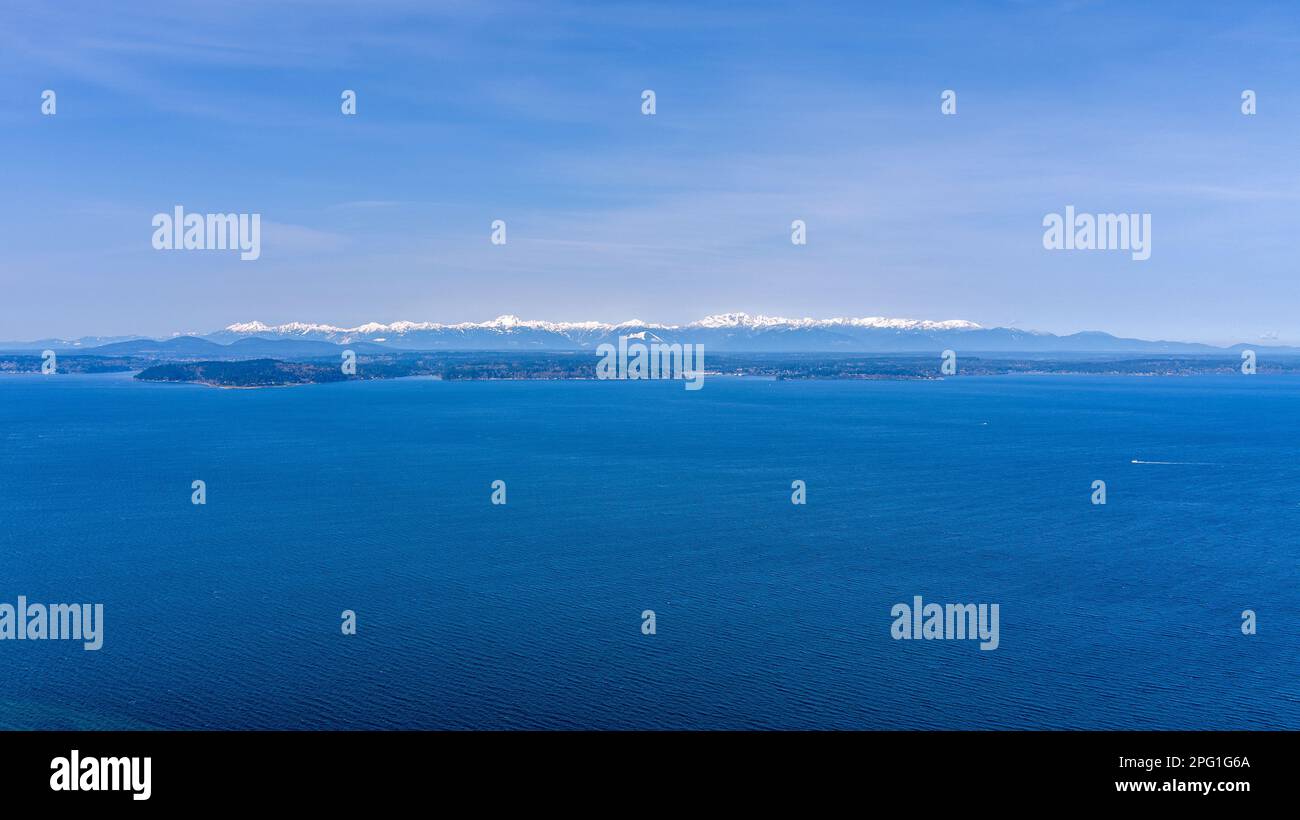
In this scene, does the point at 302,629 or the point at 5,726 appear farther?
the point at 302,629

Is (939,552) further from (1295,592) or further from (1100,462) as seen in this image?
(1100,462)

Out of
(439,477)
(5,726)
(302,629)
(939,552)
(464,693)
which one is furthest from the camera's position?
(439,477)

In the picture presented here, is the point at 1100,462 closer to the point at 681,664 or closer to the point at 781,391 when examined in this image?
the point at 681,664
